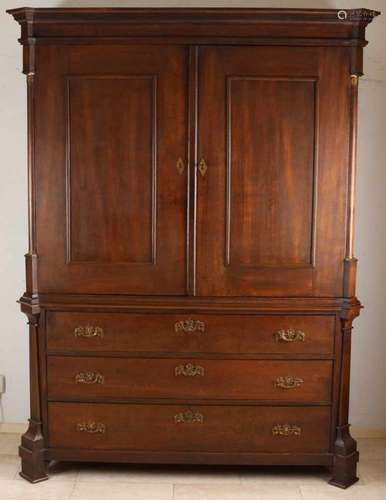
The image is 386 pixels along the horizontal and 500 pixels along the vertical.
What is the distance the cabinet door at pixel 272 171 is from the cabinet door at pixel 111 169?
12 cm

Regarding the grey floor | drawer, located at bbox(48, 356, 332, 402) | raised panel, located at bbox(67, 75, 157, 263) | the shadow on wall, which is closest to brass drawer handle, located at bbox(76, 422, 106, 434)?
drawer, located at bbox(48, 356, 332, 402)

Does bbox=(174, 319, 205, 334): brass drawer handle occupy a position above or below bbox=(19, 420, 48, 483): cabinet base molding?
above

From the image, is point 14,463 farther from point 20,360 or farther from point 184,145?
point 184,145

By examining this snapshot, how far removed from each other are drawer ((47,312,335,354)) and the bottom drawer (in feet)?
0.82

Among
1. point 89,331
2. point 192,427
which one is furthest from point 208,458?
point 89,331

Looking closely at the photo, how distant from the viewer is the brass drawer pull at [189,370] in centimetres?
304

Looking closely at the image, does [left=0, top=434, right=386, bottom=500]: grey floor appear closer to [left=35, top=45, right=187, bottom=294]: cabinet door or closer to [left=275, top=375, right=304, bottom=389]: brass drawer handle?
[left=275, top=375, right=304, bottom=389]: brass drawer handle

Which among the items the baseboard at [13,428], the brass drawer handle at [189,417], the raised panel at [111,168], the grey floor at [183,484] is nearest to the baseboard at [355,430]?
the baseboard at [13,428]

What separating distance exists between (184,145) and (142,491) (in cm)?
142

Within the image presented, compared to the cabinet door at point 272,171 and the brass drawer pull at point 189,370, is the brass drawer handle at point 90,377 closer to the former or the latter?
the brass drawer pull at point 189,370

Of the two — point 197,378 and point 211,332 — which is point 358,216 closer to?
point 211,332

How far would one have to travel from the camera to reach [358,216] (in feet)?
11.7

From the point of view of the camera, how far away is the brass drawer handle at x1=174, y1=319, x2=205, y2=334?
3.02m

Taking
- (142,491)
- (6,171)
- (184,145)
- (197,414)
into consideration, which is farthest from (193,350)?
(6,171)
